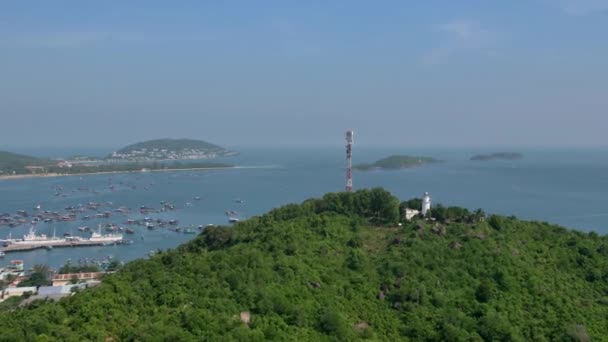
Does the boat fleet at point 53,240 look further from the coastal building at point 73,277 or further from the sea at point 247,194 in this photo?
the coastal building at point 73,277

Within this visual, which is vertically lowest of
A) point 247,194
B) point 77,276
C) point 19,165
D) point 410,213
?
point 77,276

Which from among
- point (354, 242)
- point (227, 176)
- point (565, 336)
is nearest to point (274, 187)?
point (227, 176)

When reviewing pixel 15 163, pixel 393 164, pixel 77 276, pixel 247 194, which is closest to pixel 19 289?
pixel 77 276

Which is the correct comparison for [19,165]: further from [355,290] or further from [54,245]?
[355,290]

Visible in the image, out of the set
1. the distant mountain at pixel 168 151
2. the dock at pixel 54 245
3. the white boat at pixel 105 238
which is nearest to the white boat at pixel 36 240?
the dock at pixel 54 245

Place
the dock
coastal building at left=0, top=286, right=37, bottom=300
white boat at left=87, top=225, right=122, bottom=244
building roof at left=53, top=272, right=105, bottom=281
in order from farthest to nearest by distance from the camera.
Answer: white boat at left=87, top=225, right=122, bottom=244
the dock
building roof at left=53, top=272, right=105, bottom=281
coastal building at left=0, top=286, right=37, bottom=300

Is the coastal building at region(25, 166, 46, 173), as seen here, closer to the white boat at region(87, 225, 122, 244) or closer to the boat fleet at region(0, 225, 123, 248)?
the boat fleet at region(0, 225, 123, 248)

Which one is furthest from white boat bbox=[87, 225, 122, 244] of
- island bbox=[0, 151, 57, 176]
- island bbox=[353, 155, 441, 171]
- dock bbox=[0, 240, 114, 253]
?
island bbox=[353, 155, 441, 171]
